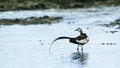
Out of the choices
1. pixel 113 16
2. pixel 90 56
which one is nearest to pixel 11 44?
pixel 90 56

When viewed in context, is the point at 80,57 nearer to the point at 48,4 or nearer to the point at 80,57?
the point at 80,57

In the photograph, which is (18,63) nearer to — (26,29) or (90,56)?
(90,56)

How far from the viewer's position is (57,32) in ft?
103

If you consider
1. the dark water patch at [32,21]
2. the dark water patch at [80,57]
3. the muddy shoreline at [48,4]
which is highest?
the muddy shoreline at [48,4]

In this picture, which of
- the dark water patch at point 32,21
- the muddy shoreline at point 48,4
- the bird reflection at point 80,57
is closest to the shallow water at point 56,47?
the bird reflection at point 80,57

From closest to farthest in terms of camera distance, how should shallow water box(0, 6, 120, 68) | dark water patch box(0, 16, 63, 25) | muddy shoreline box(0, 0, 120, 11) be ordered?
1. shallow water box(0, 6, 120, 68)
2. dark water patch box(0, 16, 63, 25)
3. muddy shoreline box(0, 0, 120, 11)

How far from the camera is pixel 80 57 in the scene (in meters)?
21.2

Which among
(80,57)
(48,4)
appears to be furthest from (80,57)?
(48,4)

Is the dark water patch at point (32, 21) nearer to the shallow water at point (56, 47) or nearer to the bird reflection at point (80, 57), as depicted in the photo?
the shallow water at point (56, 47)

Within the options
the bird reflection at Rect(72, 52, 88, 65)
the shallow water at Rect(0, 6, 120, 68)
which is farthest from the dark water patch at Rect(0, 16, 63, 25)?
the bird reflection at Rect(72, 52, 88, 65)

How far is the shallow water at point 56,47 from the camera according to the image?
19781 mm

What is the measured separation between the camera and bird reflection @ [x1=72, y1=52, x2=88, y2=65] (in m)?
20.1

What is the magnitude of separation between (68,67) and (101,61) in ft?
5.48

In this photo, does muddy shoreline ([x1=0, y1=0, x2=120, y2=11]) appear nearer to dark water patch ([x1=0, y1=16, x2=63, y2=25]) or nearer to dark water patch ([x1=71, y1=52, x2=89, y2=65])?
dark water patch ([x1=0, y1=16, x2=63, y2=25])
